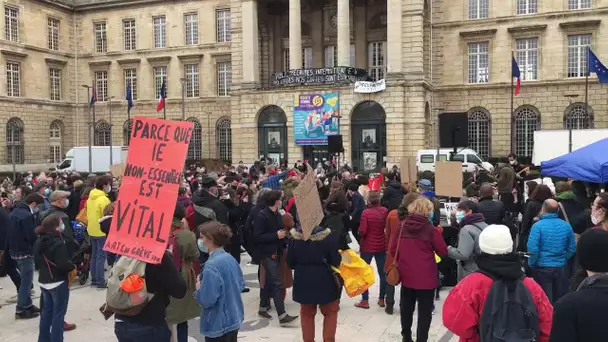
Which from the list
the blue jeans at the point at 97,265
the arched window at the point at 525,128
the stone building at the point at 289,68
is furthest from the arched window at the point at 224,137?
the blue jeans at the point at 97,265

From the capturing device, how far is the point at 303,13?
129 feet

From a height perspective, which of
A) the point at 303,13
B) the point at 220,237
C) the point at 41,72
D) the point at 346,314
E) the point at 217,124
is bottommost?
the point at 346,314

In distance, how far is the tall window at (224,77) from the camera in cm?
4197

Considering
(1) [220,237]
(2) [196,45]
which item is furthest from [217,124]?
(1) [220,237]

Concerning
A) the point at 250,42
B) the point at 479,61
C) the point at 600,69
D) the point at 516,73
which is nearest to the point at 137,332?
the point at 600,69

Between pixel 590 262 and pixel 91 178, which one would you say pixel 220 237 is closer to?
pixel 590 262

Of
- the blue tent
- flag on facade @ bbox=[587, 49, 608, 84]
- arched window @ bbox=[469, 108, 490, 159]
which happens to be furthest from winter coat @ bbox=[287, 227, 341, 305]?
arched window @ bbox=[469, 108, 490, 159]

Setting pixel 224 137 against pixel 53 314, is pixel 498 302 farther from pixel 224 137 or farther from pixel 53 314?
pixel 224 137

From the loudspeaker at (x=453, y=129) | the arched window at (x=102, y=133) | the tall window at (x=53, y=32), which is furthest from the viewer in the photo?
the arched window at (x=102, y=133)

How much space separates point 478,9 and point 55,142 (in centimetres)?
3347

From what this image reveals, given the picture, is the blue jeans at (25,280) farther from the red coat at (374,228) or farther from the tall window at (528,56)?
the tall window at (528,56)

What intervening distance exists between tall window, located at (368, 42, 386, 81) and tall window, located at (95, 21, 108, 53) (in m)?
21.7

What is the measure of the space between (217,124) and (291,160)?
947cm

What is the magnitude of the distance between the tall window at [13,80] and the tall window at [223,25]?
48.8ft
